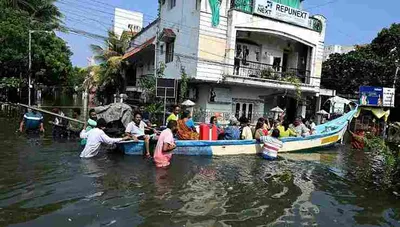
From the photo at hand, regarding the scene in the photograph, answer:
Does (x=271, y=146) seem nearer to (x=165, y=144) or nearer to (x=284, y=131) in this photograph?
(x=284, y=131)

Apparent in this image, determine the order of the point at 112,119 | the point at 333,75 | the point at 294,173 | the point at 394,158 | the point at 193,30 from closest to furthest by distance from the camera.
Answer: the point at 394,158 → the point at 294,173 → the point at 112,119 → the point at 193,30 → the point at 333,75

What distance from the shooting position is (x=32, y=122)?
16312mm

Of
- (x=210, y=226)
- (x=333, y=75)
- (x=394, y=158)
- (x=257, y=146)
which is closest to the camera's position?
(x=210, y=226)

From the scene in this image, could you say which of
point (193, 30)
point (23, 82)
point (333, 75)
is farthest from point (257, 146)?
point (23, 82)

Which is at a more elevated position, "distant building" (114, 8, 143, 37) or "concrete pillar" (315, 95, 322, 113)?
"distant building" (114, 8, 143, 37)

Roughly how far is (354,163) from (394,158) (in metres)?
5.49

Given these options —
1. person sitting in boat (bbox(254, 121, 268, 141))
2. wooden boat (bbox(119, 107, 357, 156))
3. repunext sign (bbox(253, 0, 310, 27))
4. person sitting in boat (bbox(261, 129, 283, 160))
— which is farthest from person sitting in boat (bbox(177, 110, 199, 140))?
repunext sign (bbox(253, 0, 310, 27))

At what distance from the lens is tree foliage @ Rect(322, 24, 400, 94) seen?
30391 mm

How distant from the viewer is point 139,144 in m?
11.9

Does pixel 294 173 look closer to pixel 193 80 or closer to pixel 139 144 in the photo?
pixel 139 144

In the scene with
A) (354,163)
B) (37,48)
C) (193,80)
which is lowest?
(354,163)

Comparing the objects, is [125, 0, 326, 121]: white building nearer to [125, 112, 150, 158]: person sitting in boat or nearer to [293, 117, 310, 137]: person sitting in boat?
[293, 117, 310, 137]: person sitting in boat

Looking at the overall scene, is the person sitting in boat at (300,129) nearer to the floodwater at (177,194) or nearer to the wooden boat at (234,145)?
the wooden boat at (234,145)

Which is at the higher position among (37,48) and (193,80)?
(37,48)
